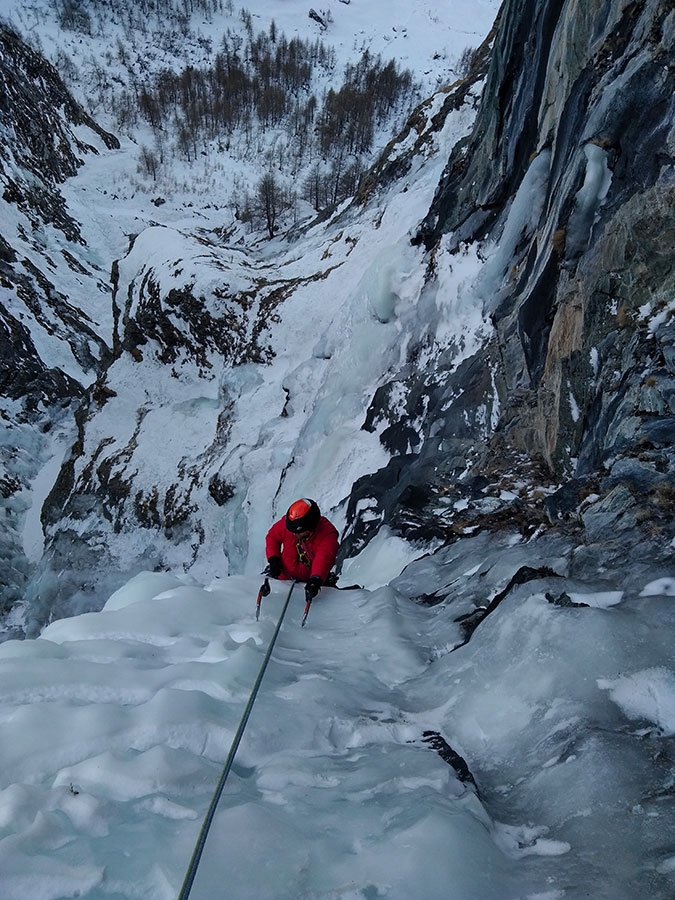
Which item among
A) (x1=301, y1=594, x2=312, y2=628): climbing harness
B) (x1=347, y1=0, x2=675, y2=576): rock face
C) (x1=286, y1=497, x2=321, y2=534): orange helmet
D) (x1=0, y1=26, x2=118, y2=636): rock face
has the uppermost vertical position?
(x1=347, y1=0, x2=675, y2=576): rock face

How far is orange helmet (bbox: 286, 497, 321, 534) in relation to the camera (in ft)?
14.2

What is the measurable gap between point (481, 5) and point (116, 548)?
92186mm

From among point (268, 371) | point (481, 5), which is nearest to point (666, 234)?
point (268, 371)

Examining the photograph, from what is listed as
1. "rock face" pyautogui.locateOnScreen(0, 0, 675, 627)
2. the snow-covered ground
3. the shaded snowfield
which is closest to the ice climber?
the snow-covered ground

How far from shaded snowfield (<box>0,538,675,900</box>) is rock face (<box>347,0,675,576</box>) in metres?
1.09

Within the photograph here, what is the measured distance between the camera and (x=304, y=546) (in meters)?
4.76

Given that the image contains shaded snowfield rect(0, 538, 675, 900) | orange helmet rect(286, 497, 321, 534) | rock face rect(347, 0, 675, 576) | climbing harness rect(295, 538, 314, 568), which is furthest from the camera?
climbing harness rect(295, 538, 314, 568)

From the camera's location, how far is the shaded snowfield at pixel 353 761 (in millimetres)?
1604

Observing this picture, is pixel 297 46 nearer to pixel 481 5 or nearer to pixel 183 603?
pixel 481 5

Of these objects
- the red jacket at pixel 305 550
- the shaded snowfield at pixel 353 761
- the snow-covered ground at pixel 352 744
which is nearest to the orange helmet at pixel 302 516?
the red jacket at pixel 305 550

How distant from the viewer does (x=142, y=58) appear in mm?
59938

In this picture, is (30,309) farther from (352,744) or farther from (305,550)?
(352,744)

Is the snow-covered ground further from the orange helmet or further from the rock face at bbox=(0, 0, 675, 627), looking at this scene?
the rock face at bbox=(0, 0, 675, 627)

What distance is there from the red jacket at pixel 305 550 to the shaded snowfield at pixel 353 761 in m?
1.25
